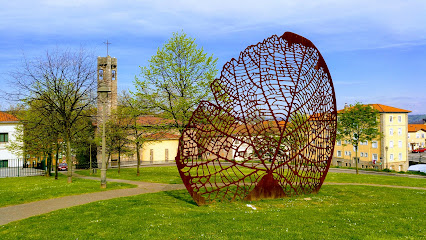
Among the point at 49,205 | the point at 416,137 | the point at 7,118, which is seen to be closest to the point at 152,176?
the point at 49,205

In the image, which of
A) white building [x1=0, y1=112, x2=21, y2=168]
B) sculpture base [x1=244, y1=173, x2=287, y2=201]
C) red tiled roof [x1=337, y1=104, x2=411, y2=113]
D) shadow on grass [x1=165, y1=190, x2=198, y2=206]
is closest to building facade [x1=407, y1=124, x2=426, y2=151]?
red tiled roof [x1=337, y1=104, x2=411, y2=113]

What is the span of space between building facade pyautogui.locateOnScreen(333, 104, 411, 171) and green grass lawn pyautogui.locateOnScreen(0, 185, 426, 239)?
1666 inches

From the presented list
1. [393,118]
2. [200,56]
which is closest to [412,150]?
[393,118]

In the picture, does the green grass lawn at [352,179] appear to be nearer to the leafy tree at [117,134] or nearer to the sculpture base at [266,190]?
the leafy tree at [117,134]

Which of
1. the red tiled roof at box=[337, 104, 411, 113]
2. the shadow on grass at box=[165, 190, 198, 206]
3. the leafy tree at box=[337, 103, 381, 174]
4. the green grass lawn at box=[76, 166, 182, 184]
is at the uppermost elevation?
the red tiled roof at box=[337, 104, 411, 113]

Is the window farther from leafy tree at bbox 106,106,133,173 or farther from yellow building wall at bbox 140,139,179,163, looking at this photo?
leafy tree at bbox 106,106,133,173

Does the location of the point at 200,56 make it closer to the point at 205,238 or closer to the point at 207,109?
the point at 207,109

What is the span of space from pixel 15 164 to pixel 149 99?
1250 inches

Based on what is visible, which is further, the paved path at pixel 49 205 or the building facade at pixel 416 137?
the building facade at pixel 416 137

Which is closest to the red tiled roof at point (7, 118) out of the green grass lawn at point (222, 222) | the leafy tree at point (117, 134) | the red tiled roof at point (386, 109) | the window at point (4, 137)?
the window at point (4, 137)

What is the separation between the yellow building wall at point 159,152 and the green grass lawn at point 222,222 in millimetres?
37075

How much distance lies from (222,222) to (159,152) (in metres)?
42.2

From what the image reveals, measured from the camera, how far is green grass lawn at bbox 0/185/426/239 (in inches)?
308

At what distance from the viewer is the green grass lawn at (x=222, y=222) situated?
7.83 metres
